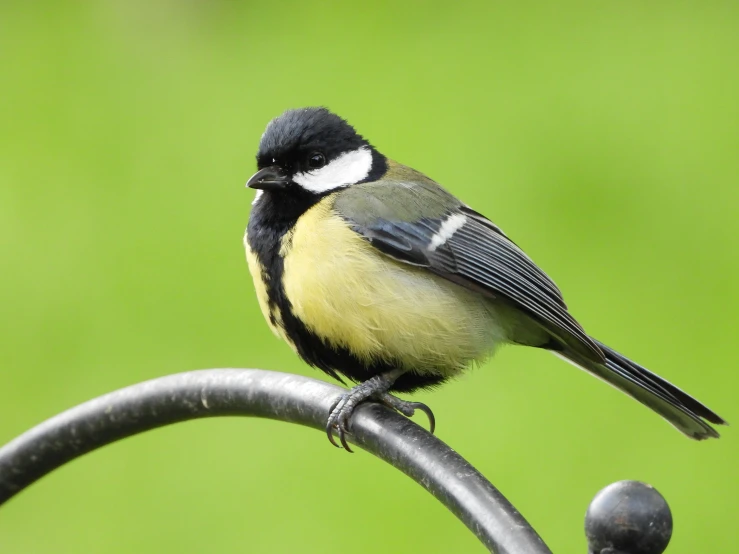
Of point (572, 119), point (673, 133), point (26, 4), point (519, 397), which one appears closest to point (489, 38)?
point (572, 119)

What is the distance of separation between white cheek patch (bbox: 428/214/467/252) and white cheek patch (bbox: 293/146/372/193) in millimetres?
188

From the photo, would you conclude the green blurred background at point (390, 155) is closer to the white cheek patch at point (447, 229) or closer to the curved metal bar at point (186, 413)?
the white cheek patch at point (447, 229)

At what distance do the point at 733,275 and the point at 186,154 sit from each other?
5.71 ft

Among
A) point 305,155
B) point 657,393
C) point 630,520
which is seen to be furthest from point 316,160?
point 630,520

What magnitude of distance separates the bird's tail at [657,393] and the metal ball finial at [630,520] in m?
0.82

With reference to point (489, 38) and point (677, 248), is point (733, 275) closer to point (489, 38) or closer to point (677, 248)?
point (677, 248)

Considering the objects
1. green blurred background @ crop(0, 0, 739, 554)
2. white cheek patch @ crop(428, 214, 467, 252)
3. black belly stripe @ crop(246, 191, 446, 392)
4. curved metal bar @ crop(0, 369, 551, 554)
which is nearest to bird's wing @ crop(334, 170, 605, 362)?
white cheek patch @ crop(428, 214, 467, 252)

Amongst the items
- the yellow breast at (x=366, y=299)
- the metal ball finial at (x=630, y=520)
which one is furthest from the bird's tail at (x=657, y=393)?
the metal ball finial at (x=630, y=520)

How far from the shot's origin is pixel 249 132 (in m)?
3.45

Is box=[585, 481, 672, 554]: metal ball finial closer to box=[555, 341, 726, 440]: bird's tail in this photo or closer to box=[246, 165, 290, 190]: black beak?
box=[555, 341, 726, 440]: bird's tail

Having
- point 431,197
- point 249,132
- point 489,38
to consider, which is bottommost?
point 431,197

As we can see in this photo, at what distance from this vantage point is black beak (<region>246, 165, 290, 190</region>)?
1.89 metres

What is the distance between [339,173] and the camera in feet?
6.59

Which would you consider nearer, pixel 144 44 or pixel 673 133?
pixel 673 133
